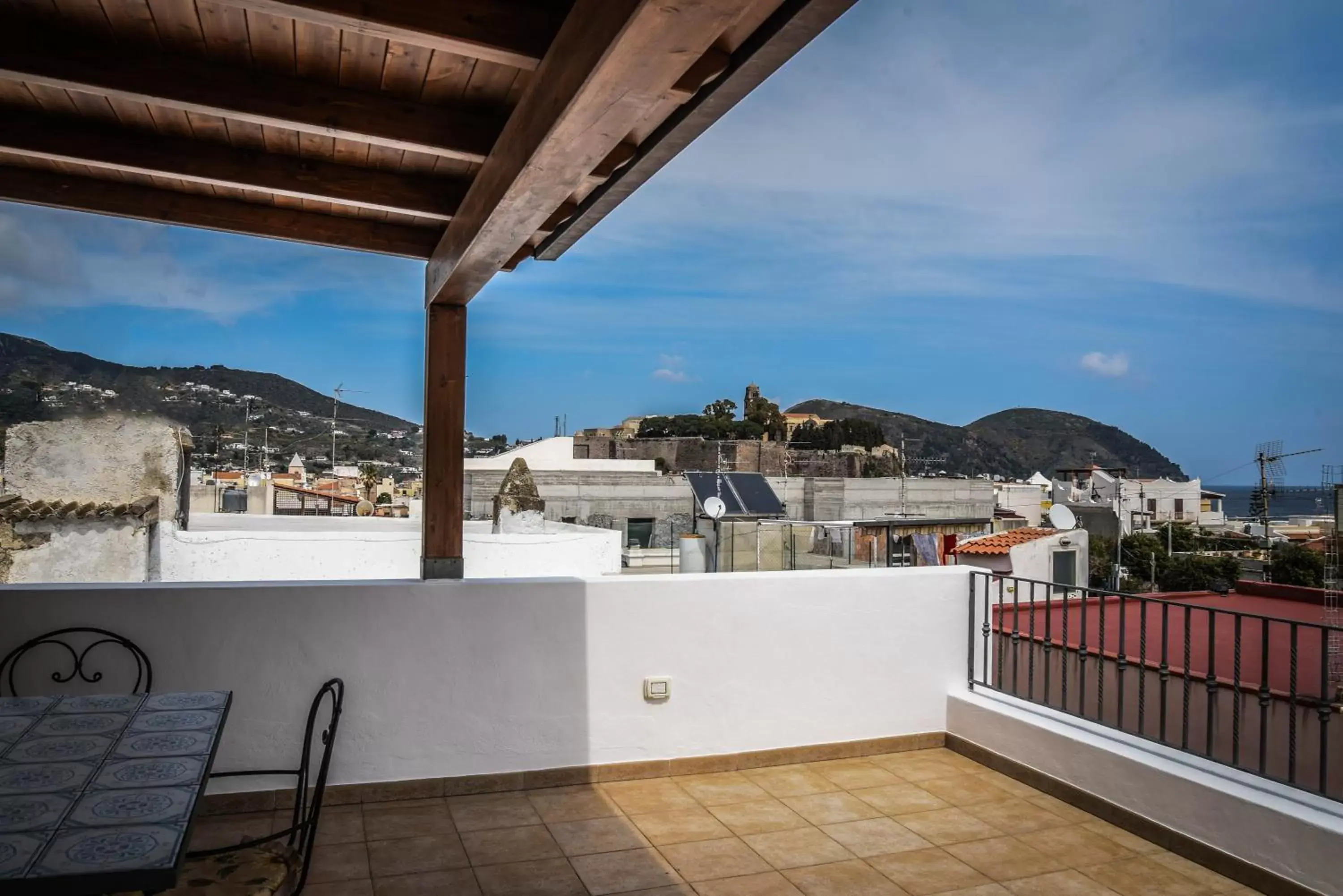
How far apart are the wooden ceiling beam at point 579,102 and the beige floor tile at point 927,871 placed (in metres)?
2.32

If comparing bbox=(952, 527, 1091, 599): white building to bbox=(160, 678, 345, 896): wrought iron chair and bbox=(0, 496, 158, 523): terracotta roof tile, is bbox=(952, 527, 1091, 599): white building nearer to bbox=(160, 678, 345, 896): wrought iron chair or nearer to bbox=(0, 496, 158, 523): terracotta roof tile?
bbox=(0, 496, 158, 523): terracotta roof tile

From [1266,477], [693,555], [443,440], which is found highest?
[443,440]

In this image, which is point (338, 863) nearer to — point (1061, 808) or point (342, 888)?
point (342, 888)

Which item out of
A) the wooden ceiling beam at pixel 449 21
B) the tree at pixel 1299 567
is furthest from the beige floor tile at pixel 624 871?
the tree at pixel 1299 567

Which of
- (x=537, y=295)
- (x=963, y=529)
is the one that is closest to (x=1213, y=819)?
(x=963, y=529)

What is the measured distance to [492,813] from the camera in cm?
343

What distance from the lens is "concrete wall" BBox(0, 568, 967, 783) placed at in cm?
335

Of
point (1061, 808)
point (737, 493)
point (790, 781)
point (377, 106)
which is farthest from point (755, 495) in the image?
point (377, 106)

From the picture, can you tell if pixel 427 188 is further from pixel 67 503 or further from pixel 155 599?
pixel 67 503

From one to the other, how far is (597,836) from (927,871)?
1.12 metres

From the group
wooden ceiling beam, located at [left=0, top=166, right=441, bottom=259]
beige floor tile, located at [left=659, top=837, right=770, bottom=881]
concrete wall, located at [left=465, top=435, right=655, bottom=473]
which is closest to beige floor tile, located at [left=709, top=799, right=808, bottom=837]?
beige floor tile, located at [left=659, top=837, right=770, bottom=881]

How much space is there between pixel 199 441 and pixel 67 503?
7.90 ft

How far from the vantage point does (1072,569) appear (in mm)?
12430

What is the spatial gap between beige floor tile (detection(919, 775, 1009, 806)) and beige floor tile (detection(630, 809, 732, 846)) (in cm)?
96
